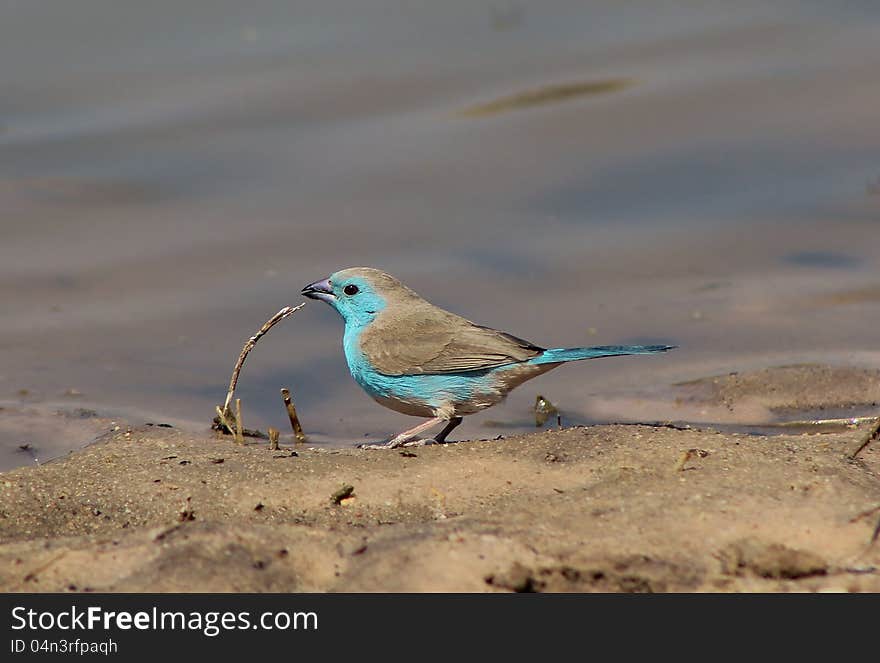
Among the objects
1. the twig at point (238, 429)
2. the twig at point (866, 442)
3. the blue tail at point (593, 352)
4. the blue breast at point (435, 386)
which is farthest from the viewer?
the blue breast at point (435, 386)

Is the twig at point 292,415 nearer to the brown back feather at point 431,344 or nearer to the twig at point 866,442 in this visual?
the brown back feather at point 431,344

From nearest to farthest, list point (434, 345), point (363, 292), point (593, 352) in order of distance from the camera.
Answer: point (593, 352)
point (434, 345)
point (363, 292)

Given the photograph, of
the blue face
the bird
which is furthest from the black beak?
the bird

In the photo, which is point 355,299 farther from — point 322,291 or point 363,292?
point 322,291

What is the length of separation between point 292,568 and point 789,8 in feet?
32.4

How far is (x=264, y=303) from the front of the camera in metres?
8.18

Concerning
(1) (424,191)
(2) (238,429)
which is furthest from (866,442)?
(1) (424,191)

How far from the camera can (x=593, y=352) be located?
17.4 ft

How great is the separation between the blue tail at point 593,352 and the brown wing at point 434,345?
0.05 metres

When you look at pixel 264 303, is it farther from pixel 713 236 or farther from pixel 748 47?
pixel 748 47

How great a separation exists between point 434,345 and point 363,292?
54cm

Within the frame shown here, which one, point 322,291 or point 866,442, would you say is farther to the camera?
point 322,291

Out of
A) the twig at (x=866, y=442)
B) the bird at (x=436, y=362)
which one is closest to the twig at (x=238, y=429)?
the bird at (x=436, y=362)

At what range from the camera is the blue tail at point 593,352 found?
5.22 meters
